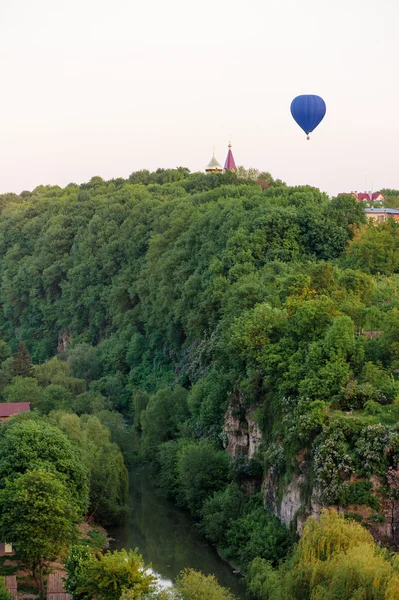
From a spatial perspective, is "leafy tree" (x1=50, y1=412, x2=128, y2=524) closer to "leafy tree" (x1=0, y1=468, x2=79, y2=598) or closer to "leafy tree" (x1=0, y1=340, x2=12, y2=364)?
"leafy tree" (x1=0, y1=468, x2=79, y2=598)

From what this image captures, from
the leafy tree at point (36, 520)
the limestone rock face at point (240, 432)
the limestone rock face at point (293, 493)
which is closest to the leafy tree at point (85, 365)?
the limestone rock face at point (240, 432)

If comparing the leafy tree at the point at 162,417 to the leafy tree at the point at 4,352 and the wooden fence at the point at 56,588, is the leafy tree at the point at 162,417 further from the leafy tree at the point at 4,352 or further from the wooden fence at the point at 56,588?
the leafy tree at the point at 4,352

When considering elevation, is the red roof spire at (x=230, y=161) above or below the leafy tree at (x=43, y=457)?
above

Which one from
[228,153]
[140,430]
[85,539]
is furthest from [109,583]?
[228,153]

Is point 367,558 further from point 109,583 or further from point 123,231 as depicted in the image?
point 123,231

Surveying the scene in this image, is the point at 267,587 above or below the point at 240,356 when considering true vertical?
below

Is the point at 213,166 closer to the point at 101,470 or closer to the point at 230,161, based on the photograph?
the point at 230,161
